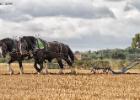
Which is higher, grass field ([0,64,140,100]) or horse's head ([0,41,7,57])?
horse's head ([0,41,7,57])

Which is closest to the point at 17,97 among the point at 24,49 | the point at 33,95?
the point at 33,95

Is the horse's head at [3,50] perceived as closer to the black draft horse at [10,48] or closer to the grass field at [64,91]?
the black draft horse at [10,48]

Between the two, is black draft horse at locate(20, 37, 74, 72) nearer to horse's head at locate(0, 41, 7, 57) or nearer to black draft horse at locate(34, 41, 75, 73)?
black draft horse at locate(34, 41, 75, 73)

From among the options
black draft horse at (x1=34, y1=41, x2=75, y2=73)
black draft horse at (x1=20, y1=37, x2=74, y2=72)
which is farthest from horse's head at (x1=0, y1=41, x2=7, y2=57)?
black draft horse at (x1=34, y1=41, x2=75, y2=73)

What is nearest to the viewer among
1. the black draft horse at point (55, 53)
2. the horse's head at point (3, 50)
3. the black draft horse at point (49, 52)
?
the horse's head at point (3, 50)

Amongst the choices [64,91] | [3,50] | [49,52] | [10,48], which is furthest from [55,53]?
[64,91]

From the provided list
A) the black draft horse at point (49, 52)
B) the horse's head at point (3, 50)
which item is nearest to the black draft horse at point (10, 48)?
the horse's head at point (3, 50)

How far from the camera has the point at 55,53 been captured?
114 feet

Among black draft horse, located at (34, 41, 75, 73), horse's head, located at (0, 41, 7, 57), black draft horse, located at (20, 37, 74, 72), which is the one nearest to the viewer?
horse's head, located at (0, 41, 7, 57)

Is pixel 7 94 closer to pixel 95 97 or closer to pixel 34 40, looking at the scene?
pixel 95 97

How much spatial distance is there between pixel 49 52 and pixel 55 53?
0.59 metres

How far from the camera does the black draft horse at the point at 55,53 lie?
33750 millimetres

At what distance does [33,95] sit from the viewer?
18.0 m

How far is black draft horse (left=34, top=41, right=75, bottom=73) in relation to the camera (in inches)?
1329
